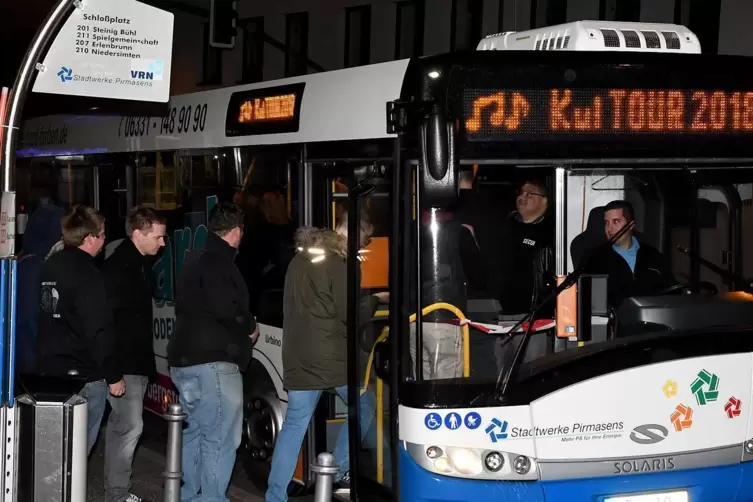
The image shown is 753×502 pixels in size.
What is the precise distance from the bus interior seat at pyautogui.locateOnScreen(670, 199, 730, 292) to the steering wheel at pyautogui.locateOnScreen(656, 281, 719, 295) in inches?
0.9

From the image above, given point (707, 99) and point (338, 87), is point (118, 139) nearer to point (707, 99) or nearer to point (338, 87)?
point (338, 87)

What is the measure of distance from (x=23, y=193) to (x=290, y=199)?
619cm

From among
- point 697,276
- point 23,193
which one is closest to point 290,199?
point 697,276

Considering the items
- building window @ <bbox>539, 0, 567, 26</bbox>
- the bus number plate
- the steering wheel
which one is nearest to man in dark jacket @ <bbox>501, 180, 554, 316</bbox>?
the steering wheel

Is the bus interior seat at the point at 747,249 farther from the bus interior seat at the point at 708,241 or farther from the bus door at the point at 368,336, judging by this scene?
the bus door at the point at 368,336

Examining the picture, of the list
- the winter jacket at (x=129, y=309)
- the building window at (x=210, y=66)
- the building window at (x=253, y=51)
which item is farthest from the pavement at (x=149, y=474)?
the building window at (x=210, y=66)

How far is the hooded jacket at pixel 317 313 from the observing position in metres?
7.38

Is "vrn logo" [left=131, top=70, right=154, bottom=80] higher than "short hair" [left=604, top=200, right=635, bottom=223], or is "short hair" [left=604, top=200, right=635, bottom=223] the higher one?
"vrn logo" [left=131, top=70, right=154, bottom=80]

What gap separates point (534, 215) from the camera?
19.8 feet

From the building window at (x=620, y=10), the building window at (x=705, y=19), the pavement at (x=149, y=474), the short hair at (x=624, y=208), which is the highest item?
the building window at (x=620, y=10)

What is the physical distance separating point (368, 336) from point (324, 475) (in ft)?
4.43

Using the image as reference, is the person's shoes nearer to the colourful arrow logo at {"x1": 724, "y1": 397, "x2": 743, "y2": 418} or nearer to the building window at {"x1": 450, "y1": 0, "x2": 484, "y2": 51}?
the colourful arrow logo at {"x1": 724, "y1": 397, "x2": 743, "y2": 418}

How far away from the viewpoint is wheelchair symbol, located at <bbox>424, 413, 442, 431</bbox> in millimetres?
5641

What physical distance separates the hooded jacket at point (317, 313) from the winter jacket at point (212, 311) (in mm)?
317
